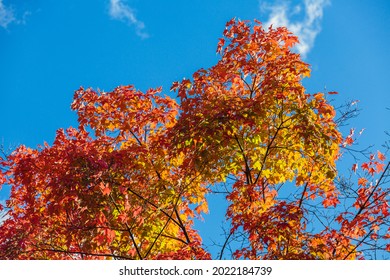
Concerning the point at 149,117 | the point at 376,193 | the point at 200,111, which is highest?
the point at 149,117

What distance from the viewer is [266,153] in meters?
8.55

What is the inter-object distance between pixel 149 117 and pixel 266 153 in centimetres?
238

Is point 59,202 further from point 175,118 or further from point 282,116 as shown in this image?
point 282,116

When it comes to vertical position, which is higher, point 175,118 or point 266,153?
point 175,118

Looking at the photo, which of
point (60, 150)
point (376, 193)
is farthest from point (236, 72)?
point (60, 150)

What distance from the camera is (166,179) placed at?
9070mm

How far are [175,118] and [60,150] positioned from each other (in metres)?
2.42

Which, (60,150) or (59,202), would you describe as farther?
(60,150)

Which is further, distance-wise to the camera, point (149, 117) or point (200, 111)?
point (149, 117)

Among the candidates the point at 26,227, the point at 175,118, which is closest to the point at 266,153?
the point at 175,118
